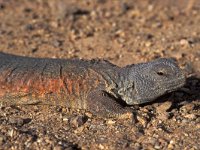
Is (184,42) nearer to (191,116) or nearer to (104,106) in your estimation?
(191,116)

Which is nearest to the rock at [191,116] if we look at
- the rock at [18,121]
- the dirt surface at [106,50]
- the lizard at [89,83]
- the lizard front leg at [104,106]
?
the dirt surface at [106,50]

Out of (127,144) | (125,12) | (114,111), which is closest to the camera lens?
(127,144)

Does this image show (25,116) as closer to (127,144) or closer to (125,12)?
(127,144)

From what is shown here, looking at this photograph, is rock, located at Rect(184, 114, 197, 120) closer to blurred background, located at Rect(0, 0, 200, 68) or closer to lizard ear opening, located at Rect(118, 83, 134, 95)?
lizard ear opening, located at Rect(118, 83, 134, 95)

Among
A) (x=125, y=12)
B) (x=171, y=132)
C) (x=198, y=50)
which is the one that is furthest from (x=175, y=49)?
(x=171, y=132)

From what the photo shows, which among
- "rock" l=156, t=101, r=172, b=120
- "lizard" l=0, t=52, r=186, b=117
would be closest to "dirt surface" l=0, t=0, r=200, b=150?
"rock" l=156, t=101, r=172, b=120

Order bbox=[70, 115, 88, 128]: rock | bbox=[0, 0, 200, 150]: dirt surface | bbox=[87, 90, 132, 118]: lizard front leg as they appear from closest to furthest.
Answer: bbox=[0, 0, 200, 150]: dirt surface, bbox=[70, 115, 88, 128]: rock, bbox=[87, 90, 132, 118]: lizard front leg

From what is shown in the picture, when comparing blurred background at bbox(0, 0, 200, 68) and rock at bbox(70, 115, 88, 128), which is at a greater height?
blurred background at bbox(0, 0, 200, 68)
